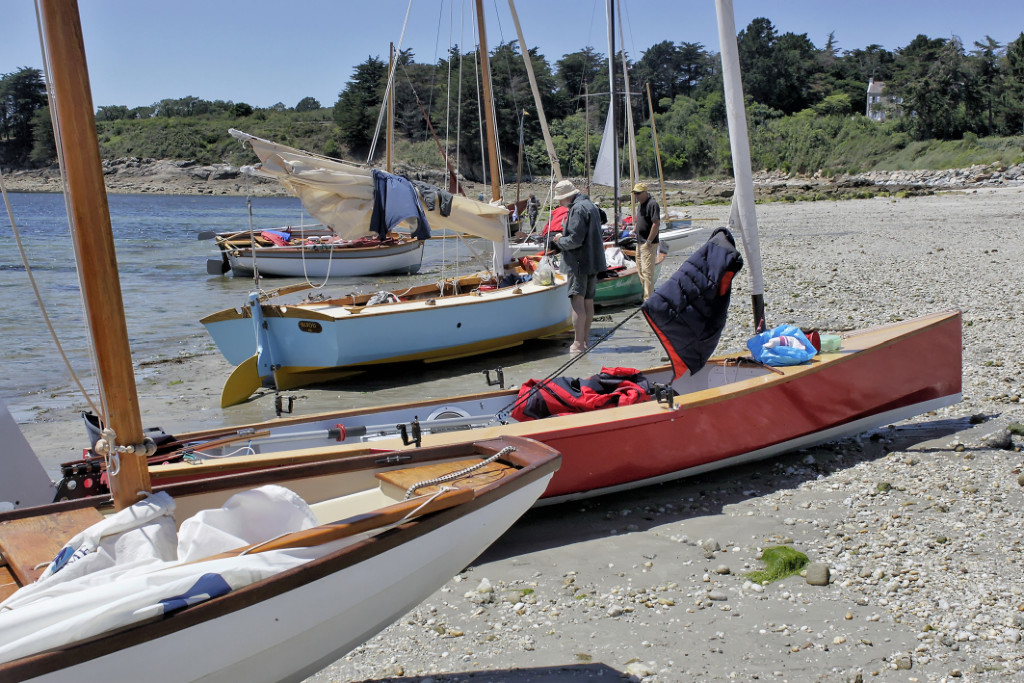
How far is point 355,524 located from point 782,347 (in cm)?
433

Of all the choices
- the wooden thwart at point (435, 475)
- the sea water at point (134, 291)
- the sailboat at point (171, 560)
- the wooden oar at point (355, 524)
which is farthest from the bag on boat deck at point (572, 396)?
the sea water at point (134, 291)

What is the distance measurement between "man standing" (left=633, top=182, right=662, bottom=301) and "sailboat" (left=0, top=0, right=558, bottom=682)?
8.75 metres

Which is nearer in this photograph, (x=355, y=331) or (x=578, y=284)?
(x=355, y=331)

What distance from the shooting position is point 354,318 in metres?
9.39

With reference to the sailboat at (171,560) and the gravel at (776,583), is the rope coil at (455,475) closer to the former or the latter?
the sailboat at (171,560)

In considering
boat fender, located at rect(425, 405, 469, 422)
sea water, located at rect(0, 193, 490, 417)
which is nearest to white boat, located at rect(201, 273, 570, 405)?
sea water, located at rect(0, 193, 490, 417)

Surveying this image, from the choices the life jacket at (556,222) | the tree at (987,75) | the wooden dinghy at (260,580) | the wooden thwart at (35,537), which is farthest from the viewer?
the tree at (987,75)

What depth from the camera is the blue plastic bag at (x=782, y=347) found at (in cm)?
607

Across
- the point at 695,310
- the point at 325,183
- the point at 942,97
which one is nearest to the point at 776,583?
the point at 695,310

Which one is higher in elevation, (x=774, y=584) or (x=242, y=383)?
(x=242, y=383)

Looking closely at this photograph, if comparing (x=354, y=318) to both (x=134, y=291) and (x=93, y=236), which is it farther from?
(x=134, y=291)

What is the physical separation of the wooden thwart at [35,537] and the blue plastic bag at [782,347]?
4.72 metres

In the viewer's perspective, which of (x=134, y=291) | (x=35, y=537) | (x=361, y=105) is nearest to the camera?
(x=35, y=537)

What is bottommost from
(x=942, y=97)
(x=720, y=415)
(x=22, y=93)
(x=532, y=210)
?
(x=720, y=415)
